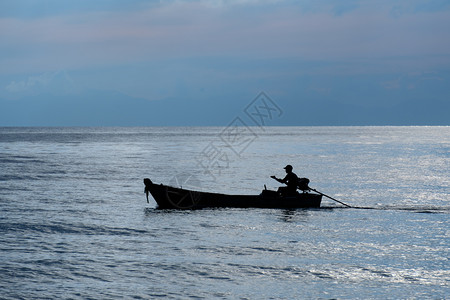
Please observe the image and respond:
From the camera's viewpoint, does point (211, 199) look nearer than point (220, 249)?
No

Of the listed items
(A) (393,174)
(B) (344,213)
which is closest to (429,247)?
(B) (344,213)

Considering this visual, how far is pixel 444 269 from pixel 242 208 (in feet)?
41.8

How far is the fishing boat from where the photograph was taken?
26.7 metres

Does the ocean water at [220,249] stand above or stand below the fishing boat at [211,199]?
below

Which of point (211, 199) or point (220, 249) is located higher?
point (211, 199)

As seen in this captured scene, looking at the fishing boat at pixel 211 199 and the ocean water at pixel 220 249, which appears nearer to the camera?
the ocean water at pixel 220 249

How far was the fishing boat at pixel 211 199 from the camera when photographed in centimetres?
2670

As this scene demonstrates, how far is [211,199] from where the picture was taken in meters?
26.8

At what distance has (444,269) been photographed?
597 inches

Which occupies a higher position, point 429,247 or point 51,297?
point 429,247

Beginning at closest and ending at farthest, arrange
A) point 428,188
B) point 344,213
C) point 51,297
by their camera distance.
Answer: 1. point 51,297
2. point 344,213
3. point 428,188

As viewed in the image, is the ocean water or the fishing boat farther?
the fishing boat

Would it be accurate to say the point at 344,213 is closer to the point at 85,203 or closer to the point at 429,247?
the point at 429,247

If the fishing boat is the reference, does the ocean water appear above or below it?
below
